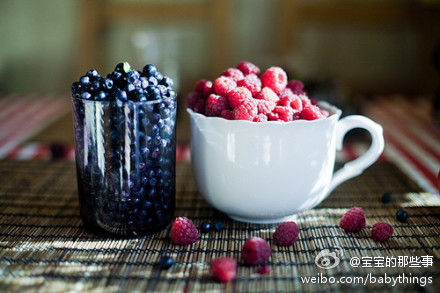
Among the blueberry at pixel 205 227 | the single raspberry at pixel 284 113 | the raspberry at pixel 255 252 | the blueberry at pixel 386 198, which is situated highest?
the single raspberry at pixel 284 113

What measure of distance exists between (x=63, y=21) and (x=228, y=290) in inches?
101

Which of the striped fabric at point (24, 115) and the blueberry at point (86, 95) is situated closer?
the blueberry at point (86, 95)

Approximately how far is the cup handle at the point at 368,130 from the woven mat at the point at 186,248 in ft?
0.30

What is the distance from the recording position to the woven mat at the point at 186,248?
0.61m

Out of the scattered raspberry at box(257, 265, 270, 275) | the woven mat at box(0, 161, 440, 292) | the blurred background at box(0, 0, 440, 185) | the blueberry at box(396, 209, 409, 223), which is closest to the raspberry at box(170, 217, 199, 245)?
the woven mat at box(0, 161, 440, 292)

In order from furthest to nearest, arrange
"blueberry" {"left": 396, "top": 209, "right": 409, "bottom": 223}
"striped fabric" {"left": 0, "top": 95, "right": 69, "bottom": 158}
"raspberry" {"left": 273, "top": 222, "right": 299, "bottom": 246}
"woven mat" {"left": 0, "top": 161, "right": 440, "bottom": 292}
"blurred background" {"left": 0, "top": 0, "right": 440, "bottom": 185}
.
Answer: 1. "blurred background" {"left": 0, "top": 0, "right": 440, "bottom": 185}
2. "striped fabric" {"left": 0, "top": 95, "right": 69, "bottom": 158}
3. "blueberry" {"left": 396, "top": 209, "right": 409, "bottom": 223}
4. "raspberry" {"left": 273, "top": 222, "right": 299, "bottom": 246}
5. "woven mat" {"left": 0, "top": 161, "right": 440, "bottom": 292}

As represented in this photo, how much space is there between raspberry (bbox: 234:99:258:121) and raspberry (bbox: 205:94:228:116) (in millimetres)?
41

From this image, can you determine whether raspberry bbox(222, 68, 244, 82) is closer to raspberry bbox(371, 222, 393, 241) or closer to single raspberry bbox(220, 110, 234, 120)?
single raspberry bbox(220, 110, 234, 120)

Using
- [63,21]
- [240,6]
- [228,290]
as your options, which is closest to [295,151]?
[228,290]

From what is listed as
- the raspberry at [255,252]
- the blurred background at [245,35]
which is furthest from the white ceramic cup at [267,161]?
the blurred background at [245,35]

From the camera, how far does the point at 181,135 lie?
136 centimetres

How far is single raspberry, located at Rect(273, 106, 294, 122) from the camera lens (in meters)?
0.71

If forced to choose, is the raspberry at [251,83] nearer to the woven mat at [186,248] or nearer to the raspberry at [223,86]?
the raspberry at [223,86]

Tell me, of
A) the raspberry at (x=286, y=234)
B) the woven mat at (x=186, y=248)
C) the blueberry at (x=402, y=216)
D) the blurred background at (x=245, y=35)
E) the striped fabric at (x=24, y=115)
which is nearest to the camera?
the woven mat at (x=186, y=248)
